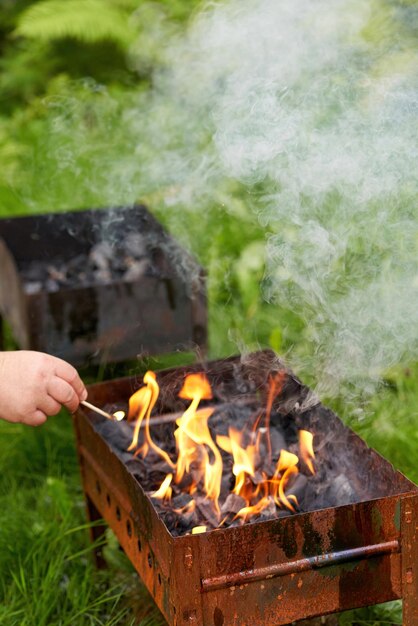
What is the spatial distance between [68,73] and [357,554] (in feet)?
21.6

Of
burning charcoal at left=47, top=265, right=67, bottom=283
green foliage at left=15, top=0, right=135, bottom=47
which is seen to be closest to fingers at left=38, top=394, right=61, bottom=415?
burning charcoal at left=47, top=265, right=67, bottom=283

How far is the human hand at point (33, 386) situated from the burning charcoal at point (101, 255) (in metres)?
2.15

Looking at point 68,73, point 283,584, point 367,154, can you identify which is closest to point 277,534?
point 283,584

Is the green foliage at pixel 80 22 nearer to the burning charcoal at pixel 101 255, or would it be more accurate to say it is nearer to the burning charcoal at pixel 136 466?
the burning charcoal at pixel 101 255

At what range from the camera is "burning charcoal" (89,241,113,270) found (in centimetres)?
472

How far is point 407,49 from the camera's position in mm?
5039

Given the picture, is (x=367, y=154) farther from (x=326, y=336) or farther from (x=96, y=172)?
(x=96, y=172)

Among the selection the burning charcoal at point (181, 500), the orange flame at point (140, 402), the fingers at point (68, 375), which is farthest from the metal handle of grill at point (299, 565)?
the orange flame at point (140, 402)

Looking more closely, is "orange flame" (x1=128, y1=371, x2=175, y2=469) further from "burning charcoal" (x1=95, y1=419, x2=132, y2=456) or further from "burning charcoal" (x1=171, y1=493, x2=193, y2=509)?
"burning charcoal" (x1=171, y1=493, x2=193, y2=509)

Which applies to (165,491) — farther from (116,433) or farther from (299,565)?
(299,565)

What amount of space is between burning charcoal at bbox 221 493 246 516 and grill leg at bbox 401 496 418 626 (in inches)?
19.0

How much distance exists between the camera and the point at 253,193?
16.0ft

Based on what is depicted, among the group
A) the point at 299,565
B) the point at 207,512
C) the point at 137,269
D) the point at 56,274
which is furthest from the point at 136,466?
the point at 56,274

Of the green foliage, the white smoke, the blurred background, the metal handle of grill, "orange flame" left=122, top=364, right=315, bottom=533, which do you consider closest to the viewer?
the metal handle of grill
